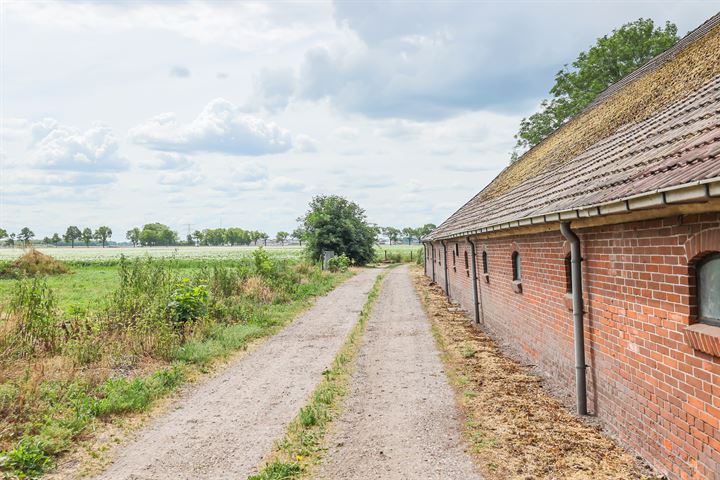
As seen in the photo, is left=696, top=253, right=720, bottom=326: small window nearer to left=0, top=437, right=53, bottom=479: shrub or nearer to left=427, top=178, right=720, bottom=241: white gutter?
left=427, top=178, right=720, bottom=241: white gutter

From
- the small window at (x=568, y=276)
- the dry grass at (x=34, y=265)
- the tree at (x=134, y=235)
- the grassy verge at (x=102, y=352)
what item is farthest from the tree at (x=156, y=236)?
the small window at (x=568, y=276)

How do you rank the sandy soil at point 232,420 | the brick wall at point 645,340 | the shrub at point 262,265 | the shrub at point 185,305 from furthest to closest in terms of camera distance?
1. the shrub at point 262,265
2. the shrub at point 185,305
3. the sandy soil at point 232,420
4. the brick wall at point 645,340

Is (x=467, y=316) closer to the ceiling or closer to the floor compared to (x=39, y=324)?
closer to the floor

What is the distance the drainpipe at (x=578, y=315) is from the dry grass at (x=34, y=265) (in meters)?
38.0

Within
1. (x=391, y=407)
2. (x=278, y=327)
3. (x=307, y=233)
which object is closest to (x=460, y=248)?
(x=278, y=327)

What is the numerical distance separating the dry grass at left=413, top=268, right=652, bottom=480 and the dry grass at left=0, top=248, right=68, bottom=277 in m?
36.2

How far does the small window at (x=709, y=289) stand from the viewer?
3.78 metres

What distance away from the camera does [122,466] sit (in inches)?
207

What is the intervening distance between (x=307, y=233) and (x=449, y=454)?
130ft

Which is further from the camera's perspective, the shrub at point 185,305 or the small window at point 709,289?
the shrub at point 185,305

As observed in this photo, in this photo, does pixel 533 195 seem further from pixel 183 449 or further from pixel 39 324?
pixel 39 324

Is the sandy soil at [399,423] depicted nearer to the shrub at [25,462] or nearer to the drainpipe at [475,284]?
the shrub at [25,462]

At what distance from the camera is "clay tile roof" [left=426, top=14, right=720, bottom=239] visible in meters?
4.41

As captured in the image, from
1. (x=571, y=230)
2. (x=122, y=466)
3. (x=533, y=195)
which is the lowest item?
(x=122, y=466)
